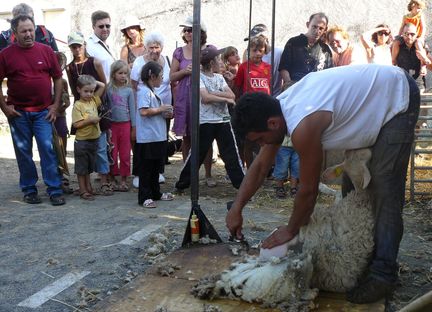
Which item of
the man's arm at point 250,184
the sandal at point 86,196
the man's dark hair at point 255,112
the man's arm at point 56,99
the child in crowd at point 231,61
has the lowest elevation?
the sandal at point 86,196

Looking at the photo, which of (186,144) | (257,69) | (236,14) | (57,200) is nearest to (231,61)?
(257,69)

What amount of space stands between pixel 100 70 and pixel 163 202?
1.78 metres

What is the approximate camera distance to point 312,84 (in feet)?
11.0

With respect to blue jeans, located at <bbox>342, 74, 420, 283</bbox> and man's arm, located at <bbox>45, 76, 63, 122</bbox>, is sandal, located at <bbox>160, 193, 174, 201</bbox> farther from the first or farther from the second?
blue jeans, located at <bbox>342, 74, 420, 283</bbox>

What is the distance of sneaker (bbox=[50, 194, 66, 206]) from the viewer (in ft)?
19.9

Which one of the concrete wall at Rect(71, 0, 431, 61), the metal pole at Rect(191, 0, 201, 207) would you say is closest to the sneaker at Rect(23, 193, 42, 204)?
the metal pole at Rect(191, 0, 201, 207)

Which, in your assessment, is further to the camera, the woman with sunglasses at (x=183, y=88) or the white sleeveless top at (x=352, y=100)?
the woman with sunglasses at (x=183, y=88)

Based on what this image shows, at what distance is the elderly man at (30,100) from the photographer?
6000mm

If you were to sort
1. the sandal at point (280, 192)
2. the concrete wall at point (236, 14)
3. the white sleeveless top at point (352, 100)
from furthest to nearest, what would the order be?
the concrete wall at point (236, 14), the sandal at point (280, 192), the white sleeveless top at point (352, 100)

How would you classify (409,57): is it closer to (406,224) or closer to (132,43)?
(406,224)

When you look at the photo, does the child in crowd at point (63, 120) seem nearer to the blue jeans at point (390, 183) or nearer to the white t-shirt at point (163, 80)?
the white t-shirt at point (163, 80)

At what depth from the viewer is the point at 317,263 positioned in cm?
350

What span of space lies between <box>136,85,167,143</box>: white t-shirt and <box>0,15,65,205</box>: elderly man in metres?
0.98

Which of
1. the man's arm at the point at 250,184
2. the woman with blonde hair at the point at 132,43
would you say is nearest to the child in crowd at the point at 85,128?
the woman with blonde hair at the point at 132,43
